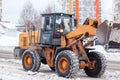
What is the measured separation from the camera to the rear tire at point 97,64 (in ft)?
51.0

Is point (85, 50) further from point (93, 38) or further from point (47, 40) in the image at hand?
point (47, 40)

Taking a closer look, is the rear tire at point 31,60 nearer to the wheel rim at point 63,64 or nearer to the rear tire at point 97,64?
the wheel rim at point 63,64

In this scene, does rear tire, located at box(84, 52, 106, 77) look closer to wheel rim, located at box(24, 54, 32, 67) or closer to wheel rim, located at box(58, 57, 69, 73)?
wheel rim, located at box(58, 57, 69, 73)

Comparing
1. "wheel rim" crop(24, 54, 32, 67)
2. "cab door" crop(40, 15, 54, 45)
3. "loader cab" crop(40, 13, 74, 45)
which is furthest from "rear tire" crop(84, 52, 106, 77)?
"wheel rim" crop(24, 54, 32, 67)

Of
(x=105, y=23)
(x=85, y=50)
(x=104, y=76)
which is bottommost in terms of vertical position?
(x=104, y=76)

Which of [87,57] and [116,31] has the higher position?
[116,31]

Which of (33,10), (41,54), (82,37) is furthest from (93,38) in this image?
(33,10)

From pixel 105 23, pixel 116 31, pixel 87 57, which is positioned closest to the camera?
pixel 105 23

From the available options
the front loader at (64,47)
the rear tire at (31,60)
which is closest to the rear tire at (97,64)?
the front loader at (64,47)

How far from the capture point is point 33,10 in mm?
86000

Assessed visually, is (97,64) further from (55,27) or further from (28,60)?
(28,60)

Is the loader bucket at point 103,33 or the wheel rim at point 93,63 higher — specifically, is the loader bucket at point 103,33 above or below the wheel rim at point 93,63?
above

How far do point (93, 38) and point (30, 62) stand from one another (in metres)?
3.37

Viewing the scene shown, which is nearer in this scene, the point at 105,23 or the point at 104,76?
the point at 105,23
